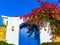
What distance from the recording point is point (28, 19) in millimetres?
15094

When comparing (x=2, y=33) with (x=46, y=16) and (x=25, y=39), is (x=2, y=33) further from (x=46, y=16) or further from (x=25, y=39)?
(x=46, y=16)

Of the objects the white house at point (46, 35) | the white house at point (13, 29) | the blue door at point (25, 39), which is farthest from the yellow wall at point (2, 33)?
the white house at point (46, 35)

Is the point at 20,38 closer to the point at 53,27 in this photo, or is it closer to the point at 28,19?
the point at 28,19

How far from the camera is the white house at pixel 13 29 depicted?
15102 millimetres

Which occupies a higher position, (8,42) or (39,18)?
(39,18)

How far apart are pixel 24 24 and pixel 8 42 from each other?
1662 mm

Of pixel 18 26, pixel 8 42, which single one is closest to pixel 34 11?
pixel 18 26

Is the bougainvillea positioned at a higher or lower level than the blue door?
higher

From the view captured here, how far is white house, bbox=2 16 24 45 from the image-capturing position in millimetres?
15102

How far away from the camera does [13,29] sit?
15.3 metres

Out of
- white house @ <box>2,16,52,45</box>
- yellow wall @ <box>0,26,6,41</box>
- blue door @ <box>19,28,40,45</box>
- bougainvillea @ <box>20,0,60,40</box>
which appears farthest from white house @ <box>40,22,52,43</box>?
yellow wall @ <box>0,26,6,41</box>

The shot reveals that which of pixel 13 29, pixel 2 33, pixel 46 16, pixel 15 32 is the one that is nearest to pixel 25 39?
pixel 15 32

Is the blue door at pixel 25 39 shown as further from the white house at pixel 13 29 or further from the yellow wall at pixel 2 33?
the yellow wall at pixel 2 33

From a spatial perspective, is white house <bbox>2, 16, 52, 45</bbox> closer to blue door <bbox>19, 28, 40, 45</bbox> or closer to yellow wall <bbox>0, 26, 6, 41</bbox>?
yellow wall <bbox>0, 26, 6, 41</bbox>
